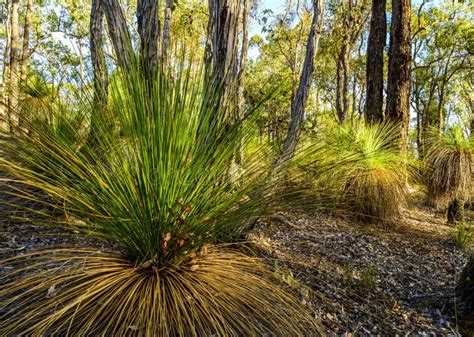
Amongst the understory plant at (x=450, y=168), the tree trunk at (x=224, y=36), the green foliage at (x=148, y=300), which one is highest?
the tree trunk at (x=224, y=36)

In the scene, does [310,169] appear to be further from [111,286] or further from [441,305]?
[441,305]

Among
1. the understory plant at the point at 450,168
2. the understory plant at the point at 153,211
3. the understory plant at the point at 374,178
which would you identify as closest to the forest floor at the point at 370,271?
the understory plant at the point at 374,178

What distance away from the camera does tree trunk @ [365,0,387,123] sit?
6.77m

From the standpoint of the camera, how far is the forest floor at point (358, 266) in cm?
212

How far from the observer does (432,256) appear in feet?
12.3

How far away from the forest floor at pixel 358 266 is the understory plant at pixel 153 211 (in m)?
0.23

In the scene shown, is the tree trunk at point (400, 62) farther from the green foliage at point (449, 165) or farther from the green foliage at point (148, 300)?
the green foliage at point (148, 300)

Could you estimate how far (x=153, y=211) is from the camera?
1497 mm

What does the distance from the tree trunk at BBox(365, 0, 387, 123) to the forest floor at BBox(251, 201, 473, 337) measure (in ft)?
9.30

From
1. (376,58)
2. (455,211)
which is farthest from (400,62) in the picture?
(455,211)

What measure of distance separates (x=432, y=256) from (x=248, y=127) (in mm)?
3325

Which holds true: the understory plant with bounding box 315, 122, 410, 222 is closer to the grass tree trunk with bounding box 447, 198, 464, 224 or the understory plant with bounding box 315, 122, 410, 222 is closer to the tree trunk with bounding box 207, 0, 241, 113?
the grass tree trunk with bounding box 447, 198, 464, 224

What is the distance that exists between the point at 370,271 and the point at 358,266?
1.10 ft

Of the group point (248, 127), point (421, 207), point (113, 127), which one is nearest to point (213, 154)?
point (248, 127)
